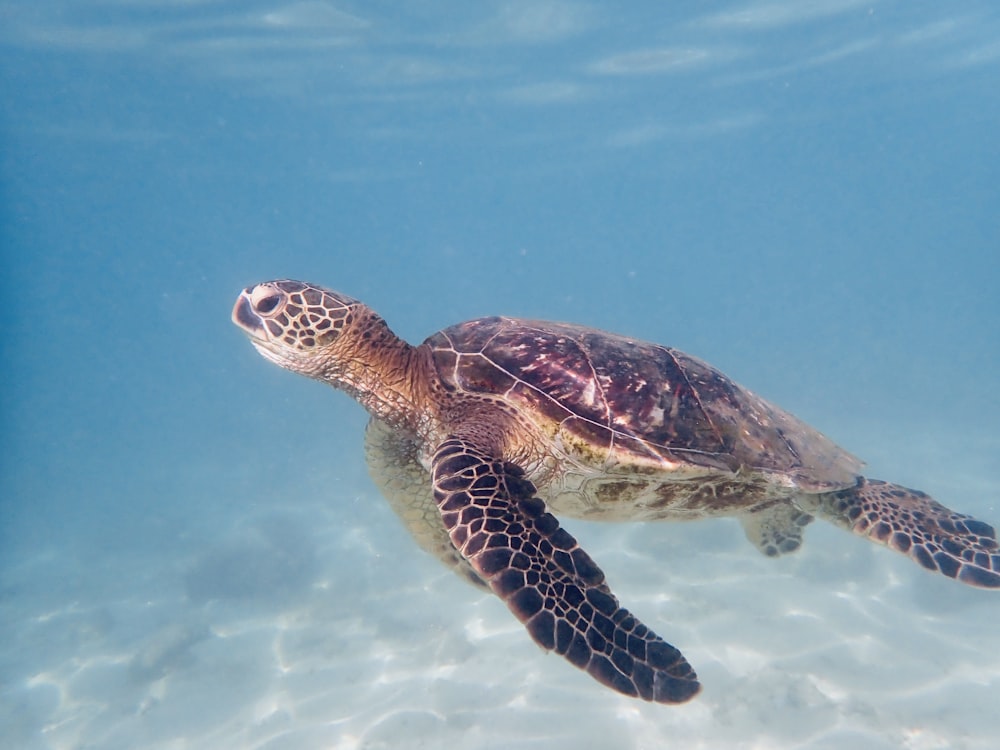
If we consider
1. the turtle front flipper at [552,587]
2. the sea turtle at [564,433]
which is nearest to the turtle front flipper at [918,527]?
the sea turtle at [564,433]

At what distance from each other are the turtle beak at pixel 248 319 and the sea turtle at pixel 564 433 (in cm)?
2

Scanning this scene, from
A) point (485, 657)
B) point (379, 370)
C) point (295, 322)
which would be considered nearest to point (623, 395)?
point (379, 370)

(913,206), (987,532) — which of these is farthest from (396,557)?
(913,206)

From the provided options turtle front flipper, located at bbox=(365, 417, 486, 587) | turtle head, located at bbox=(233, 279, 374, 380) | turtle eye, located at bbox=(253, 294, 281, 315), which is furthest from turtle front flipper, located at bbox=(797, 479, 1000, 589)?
turtle eye, located at bbox=(253, 294, 281, 315)

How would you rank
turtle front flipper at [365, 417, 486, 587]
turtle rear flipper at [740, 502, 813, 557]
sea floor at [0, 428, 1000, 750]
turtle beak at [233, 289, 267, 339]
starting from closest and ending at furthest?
turtle beak at [233, 289, 267, 339], turtle front flipper at [365, 417, 486, 587], turtle rear flipper at [740, 502, 813, 557], sea floor at [0, 428, 1000, 750]

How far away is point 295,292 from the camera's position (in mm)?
5512

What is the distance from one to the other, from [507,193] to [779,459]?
7208 cm

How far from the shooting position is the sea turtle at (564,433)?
4.90 metres

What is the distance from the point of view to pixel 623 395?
5160mm

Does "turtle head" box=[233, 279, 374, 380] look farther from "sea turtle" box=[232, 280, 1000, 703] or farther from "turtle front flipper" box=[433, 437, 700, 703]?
"turtle front flipper" box=[433, 437, 700, 703]

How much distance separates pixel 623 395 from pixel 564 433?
675mm

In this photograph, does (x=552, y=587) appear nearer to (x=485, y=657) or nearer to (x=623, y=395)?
(x=623, y=395)

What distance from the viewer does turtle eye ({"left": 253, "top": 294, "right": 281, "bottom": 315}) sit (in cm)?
536

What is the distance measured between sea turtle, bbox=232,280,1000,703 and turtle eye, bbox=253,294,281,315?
13 mm
